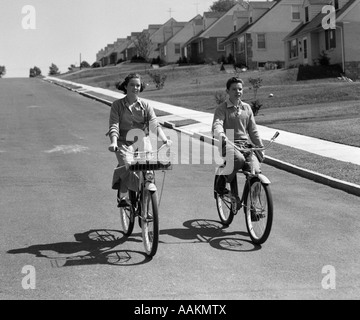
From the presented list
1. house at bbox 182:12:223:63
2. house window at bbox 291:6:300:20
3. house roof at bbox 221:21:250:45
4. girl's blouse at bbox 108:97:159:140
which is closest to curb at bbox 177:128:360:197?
girl's blouse at bbox 108:97:159:140

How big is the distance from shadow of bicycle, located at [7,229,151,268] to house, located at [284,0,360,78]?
125 feet

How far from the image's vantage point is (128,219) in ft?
26.6

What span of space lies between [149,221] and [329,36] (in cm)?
4220

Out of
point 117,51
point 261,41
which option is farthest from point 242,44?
point 117,51

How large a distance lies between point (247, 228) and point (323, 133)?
11.0 meters

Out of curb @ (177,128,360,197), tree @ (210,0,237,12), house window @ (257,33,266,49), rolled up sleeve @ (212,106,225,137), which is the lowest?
curb @ (177,128,360,197)

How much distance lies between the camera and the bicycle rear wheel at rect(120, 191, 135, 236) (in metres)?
7.73

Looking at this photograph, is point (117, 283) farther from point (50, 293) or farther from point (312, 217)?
point (312, 217)

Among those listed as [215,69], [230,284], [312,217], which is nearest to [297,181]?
[312,217]

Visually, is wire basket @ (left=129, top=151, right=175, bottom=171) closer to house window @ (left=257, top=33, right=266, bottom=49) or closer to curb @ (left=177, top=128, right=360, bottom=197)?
curb @ (left=177, top=128, right=360, bottom=197)

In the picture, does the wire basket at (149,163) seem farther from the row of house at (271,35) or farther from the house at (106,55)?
the house at (106,55)

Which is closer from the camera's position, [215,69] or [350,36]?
[350,36]

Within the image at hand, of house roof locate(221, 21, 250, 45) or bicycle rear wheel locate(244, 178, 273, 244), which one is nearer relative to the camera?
bicycle rear wheel locate(244, 178, 273, 244)
